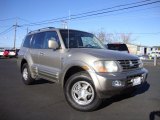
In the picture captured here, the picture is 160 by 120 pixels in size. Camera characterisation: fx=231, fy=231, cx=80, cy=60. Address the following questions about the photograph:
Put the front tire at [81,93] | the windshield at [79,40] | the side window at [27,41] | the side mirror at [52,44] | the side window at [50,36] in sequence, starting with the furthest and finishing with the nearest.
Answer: the side window at [27,41]
the side window at [50,36]
the windshield at [79,40]
the side mirror at [52,44]
the front tire at [81,93]

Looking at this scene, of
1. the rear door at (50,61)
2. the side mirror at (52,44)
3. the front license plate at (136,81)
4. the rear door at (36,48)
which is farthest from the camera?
the rear door at (36,48)

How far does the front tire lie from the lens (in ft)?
16.6

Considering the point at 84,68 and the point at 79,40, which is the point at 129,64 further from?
the point at 79,40

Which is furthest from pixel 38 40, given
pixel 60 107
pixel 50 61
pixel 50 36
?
pixel 60 107

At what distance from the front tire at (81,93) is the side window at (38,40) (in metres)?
2.01

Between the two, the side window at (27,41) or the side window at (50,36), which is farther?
the side window at (27,41)

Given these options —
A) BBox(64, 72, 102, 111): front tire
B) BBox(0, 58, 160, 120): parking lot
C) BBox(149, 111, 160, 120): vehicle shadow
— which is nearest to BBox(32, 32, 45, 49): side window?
BBox(0, 58, 160, 120): parking lot

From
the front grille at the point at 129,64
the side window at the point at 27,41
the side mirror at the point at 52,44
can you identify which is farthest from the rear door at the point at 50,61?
the front grille at the point at 129,64

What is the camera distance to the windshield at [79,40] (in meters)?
6.15

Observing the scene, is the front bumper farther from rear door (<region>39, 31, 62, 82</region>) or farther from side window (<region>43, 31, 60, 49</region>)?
side window (<region>43, 31, 60, 49</region>)

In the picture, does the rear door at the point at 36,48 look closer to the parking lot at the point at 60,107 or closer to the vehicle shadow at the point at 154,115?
the parking lot at the point at 60,107

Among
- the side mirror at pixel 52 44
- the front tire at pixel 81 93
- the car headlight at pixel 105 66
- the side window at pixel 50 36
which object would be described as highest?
the side window at pixel 50 36

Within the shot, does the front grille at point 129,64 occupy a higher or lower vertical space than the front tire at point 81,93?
higher

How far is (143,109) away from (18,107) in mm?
2875
